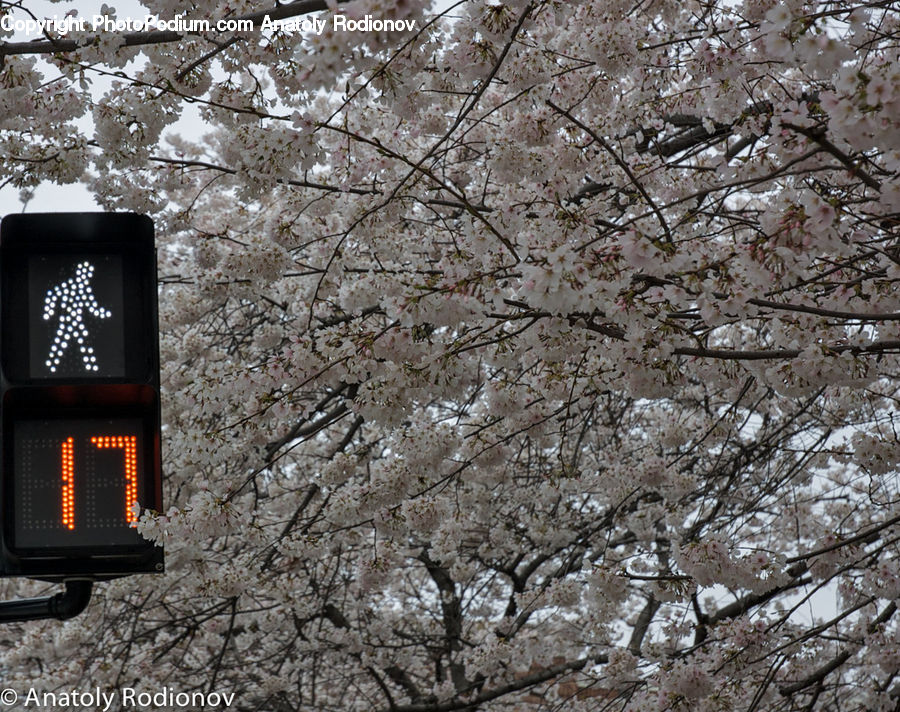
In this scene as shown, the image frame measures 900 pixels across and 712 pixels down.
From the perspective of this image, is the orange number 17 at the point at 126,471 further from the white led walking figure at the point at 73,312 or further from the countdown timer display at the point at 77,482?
the white led walking figure at the point at 73,312

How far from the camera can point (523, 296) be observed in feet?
9.12

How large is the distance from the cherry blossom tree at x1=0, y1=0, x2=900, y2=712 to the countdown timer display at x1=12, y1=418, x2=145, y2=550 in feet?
0.30

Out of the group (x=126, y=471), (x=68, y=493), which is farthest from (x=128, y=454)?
(x=68, y=493)

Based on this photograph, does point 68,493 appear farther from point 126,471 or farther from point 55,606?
point 55,606

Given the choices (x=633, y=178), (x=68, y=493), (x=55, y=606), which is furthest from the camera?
(x=633, y=178)

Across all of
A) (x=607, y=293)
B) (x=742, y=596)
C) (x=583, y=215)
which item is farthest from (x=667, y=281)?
(x=742, y=596)

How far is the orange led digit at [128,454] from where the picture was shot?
7.45 ft

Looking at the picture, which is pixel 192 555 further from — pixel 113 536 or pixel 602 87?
pixel 113 536

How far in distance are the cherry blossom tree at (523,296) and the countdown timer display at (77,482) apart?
0.09 meters

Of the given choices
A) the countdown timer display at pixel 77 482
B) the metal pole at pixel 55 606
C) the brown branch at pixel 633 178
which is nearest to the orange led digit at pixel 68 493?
the countdown timer display at pixel 77 482

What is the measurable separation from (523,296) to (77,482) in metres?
1.16

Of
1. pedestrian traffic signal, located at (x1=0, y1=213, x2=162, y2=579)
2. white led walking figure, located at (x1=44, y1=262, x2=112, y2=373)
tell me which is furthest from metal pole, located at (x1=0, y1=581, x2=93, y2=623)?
white led walking figure, located at (x1=44, y1=262, x2=112, y2=373)

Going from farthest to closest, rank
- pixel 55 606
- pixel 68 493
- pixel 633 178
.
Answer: pixel 633 178, pixel 55 606, pixel 68 493

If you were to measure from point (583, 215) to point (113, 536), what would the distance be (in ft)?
6.90
